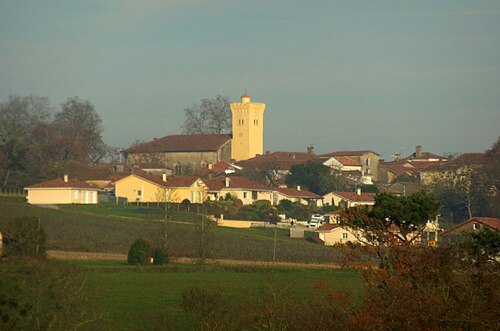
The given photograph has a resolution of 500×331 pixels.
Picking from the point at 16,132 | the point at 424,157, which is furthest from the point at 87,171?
the point at 424,157

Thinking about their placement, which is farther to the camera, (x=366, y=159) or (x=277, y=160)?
(x=366, y=159)

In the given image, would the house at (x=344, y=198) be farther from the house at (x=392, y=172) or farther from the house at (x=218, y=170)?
the house at (x=392, y=172)

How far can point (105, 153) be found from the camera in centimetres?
10494

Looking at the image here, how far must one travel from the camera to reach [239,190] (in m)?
77.9

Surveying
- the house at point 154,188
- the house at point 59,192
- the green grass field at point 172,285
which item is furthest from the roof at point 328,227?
the green grass field at point 172,285

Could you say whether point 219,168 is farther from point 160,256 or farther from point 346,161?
point 160,256

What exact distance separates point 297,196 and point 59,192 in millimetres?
18716

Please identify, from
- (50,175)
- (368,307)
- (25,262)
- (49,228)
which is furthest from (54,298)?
(50,175)

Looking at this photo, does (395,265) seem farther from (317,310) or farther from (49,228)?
(49,228)

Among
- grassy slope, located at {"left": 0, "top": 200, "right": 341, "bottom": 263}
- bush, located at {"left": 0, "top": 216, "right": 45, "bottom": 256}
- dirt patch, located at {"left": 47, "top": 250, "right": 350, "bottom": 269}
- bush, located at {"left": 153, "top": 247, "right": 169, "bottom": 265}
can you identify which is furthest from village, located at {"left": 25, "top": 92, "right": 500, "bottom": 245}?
bush, located at {"left": 0, "top": 216, "right": 45, "bottom": 256}

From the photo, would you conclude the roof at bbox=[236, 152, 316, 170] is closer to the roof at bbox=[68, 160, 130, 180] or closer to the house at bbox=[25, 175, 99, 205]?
the roof at bbox=[68, 160, 130, 180]

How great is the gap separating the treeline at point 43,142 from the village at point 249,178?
87.9 inches

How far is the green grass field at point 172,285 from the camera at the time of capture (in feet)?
88.9

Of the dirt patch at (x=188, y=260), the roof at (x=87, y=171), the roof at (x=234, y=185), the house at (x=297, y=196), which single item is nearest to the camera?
the dirt patch at (x=188, y=260)
